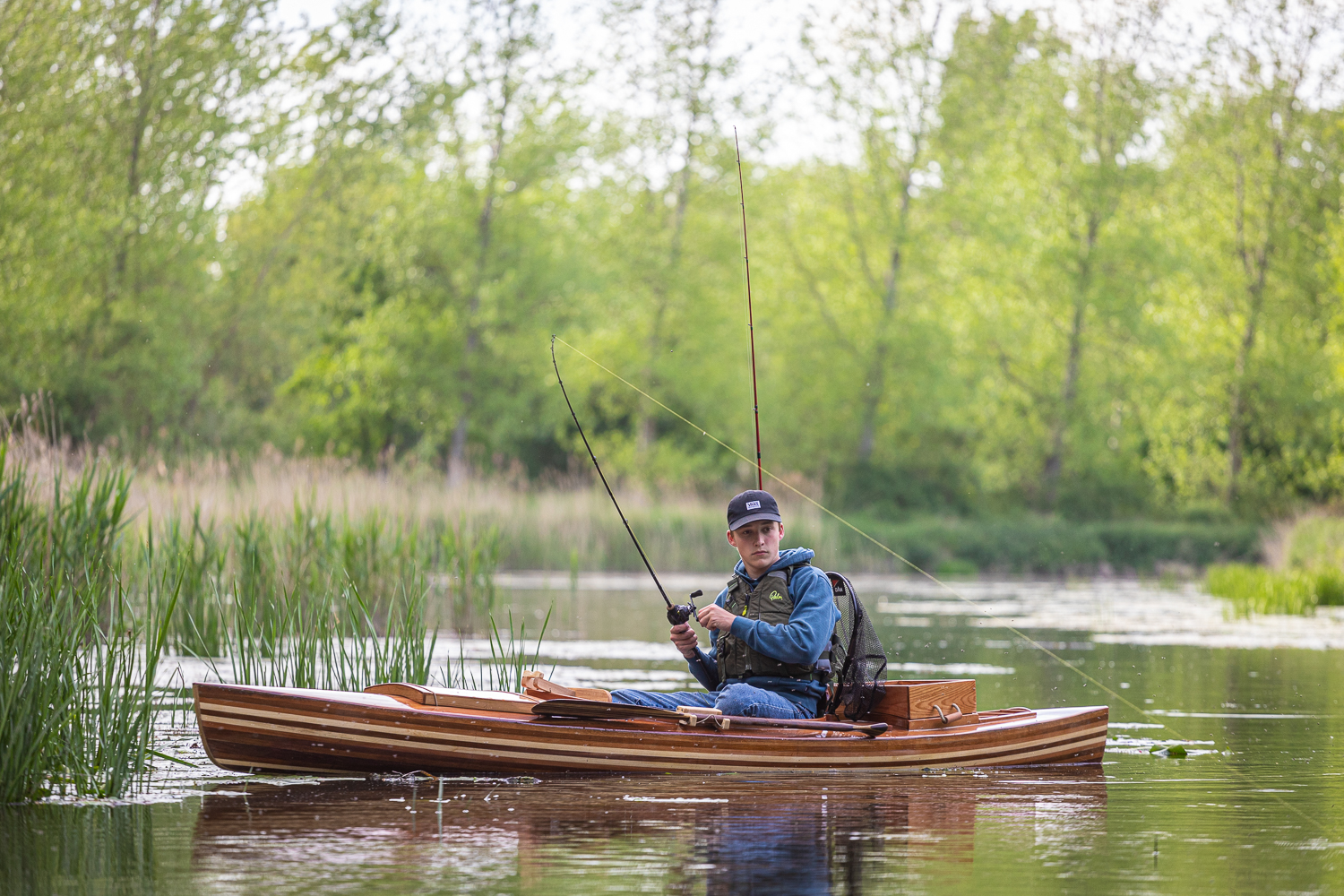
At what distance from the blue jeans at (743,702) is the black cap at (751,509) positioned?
73 centimetres

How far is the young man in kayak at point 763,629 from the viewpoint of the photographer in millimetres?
6895

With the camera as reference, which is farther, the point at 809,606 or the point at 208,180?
the point at 208,180

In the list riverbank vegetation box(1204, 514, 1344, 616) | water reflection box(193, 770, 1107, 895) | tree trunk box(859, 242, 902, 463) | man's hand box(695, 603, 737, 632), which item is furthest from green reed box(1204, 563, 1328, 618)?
tree trunk box(859, 242, 902, 463)

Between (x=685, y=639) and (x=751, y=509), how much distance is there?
0.63 meters

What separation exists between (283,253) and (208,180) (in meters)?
4.29

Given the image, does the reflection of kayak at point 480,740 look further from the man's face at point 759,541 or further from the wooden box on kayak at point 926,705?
the man's face at point 759,541

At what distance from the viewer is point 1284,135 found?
29.2 m

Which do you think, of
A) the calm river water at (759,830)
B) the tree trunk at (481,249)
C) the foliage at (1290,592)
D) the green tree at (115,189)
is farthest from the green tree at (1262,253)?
the calm river water at (759,830)

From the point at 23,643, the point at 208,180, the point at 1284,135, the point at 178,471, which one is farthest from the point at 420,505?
the point at 1284,135

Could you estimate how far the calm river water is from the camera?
495 centimetres

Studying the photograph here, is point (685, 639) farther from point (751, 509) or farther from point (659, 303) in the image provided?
point (659, 303)

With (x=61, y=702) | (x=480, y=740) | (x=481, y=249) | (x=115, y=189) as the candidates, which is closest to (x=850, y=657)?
(x=480, y=740)

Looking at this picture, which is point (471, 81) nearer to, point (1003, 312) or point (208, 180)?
point (208, 180)

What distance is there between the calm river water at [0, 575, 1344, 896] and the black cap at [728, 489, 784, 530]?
1.09 meters
